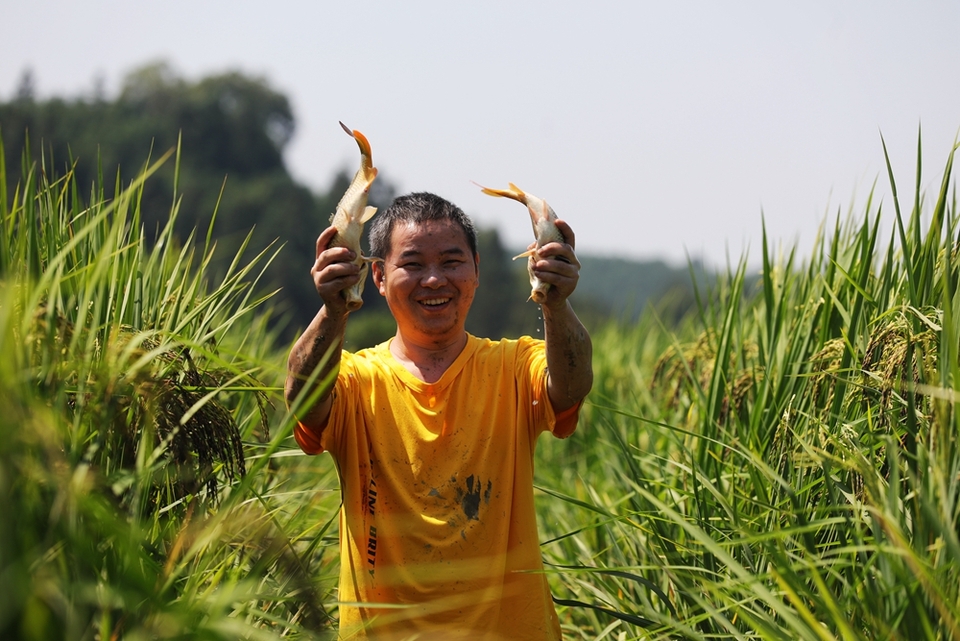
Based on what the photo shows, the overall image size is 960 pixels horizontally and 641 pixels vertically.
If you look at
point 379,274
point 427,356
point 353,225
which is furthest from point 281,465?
point 353,225

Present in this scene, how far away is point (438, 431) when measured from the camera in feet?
7.88

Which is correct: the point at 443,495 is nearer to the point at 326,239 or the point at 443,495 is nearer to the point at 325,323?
the point at 325,323

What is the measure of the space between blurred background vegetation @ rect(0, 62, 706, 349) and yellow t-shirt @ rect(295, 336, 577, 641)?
35517mm

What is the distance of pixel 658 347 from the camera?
7.62 m

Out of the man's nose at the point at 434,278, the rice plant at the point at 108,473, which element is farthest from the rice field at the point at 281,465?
the man's nose at the point at 434,278

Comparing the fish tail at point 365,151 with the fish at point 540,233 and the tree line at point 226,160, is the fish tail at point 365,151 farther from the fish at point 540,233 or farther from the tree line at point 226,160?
the tree line at point 226,160

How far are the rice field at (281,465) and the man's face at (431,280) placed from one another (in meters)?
0.47

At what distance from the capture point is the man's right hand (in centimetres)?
218

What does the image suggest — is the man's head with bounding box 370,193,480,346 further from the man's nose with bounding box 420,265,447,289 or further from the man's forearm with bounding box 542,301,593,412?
the man's forearm with bounding box 542,301,593,412

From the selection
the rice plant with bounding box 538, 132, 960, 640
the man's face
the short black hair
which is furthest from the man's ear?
the rice plant with bounding box 538, 132, 960, 640

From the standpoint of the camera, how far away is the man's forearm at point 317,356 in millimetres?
2215

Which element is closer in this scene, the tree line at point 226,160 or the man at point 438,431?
the man at point 438,431

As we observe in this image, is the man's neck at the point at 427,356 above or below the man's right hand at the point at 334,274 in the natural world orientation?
below

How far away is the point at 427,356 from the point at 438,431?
0.25 meters
